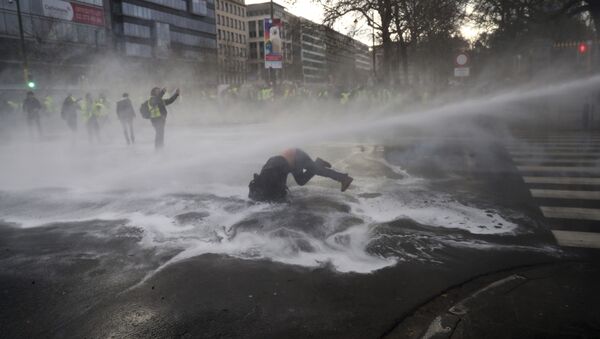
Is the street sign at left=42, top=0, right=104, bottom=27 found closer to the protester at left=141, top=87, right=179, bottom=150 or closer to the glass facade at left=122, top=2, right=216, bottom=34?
the glass facade at left=122, top=2, right=216, bottom=34

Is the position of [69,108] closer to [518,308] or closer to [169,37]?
[518,308]

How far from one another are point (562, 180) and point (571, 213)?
215 cm

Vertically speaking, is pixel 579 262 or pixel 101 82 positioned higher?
pixel 101 82

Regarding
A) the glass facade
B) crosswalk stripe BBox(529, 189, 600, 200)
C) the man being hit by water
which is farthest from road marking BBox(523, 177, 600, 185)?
the glass facade

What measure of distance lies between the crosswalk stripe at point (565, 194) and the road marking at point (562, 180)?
65 cm

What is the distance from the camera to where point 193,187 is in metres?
7.71

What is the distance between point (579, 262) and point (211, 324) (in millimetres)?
3337

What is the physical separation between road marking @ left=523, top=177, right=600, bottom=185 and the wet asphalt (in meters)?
2.34

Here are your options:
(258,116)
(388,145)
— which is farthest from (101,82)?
(388,145)

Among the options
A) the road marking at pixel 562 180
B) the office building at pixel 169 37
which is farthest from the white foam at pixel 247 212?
the office building at pixel 169 37

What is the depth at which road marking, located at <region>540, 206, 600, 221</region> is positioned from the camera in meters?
5.55

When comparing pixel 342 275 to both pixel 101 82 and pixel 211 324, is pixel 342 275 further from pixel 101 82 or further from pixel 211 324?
pixel 101 82

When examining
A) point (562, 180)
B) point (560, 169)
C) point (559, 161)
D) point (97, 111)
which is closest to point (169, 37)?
point (97, 111)

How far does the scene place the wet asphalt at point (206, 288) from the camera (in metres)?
3.15
